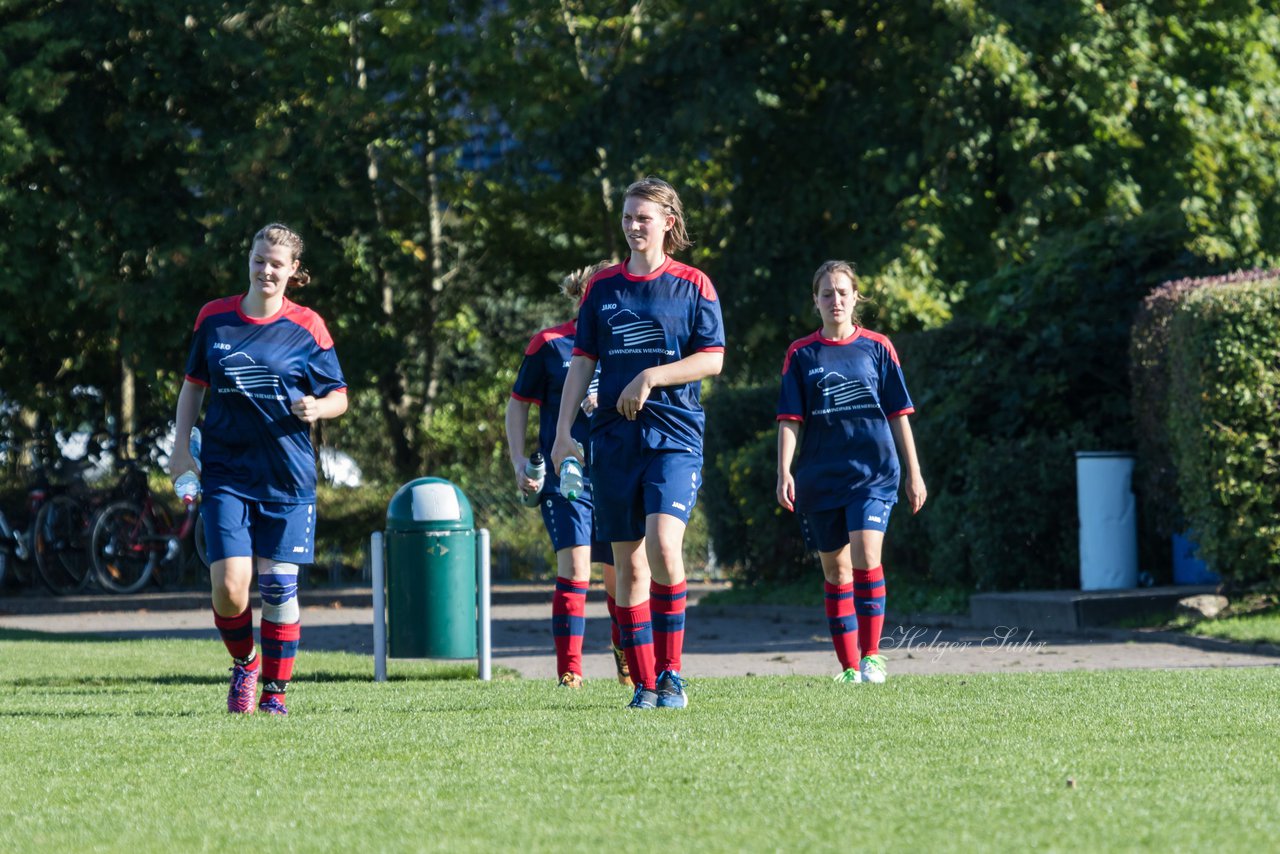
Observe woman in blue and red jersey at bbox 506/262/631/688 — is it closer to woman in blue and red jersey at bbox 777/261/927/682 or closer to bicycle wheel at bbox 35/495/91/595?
woman in blue and red jersey at bbox 777/261/927/682

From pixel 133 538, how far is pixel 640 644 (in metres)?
14.4

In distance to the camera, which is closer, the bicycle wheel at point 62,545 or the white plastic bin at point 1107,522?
the white plastic bin at point 1107,522

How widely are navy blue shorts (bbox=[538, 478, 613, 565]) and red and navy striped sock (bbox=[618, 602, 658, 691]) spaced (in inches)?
56.7

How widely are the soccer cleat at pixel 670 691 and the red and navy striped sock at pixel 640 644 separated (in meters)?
0.07

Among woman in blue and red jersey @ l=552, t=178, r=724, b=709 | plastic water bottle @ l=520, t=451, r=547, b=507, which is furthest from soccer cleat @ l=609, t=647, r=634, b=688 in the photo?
woman in blue and red jersey @ l=552, t=178, r=724, b=709

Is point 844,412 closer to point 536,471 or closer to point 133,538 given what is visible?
point 536,471

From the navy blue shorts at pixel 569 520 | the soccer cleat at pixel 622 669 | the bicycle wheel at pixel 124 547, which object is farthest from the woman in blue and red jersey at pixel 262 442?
the bicycle wheel at pixel 124 547

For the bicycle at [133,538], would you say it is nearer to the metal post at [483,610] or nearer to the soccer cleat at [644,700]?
the metal post at [483,610]

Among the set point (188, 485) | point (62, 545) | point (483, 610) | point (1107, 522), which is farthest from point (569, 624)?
point (62, 545)

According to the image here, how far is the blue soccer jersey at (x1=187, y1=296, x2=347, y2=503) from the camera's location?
23.7ft

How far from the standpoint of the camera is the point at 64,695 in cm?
895

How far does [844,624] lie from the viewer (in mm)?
8578

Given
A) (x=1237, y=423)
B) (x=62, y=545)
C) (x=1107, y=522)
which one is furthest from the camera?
(x=62, y=545)

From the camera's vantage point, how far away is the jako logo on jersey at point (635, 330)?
22.8ft
